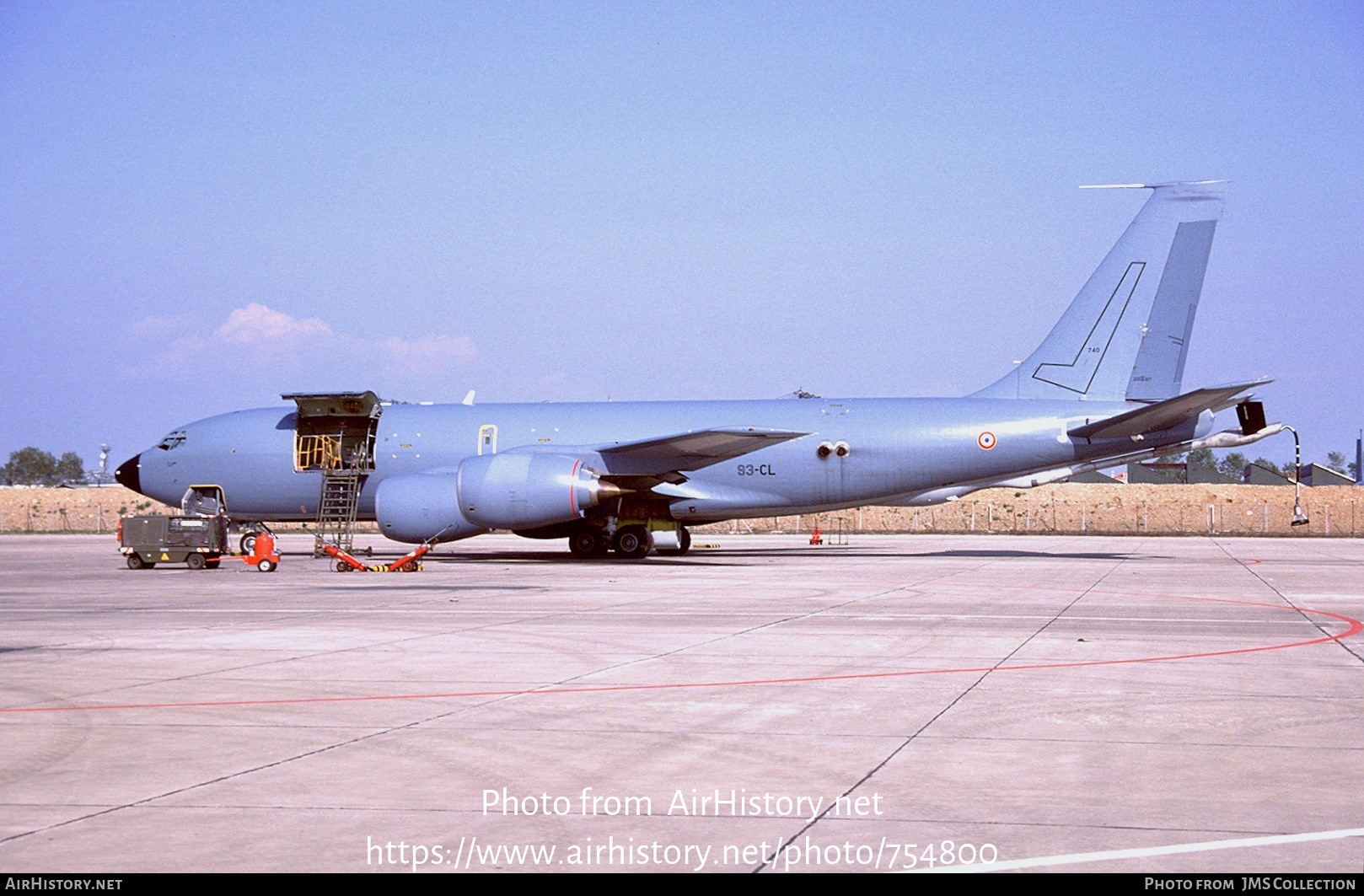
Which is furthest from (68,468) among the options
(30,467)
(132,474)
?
(132,474)

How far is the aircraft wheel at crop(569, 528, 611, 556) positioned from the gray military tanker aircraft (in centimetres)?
5

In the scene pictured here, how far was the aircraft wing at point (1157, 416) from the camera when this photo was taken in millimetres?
29547

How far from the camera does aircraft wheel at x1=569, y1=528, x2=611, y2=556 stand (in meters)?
35.3

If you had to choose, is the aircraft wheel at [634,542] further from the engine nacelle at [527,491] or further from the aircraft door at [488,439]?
the aircraft door at [488,439]

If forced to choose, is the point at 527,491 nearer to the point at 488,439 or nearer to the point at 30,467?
the point at 488,439

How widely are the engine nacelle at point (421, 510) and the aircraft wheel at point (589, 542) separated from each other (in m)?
2.87

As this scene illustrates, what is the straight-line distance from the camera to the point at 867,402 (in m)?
34.8

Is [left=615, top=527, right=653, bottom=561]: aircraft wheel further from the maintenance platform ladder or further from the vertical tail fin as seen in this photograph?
the vertical tail fin

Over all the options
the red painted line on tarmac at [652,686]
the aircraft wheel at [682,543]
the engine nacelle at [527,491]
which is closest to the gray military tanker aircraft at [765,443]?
the engine nacelle at [527,491]

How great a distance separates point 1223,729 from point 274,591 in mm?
17827

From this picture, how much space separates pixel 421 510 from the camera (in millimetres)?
33031

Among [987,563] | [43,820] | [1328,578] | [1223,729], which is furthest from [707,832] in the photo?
[987,563]

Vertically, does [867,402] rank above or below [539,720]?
above

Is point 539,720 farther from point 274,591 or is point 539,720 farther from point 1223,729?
point 274,591
